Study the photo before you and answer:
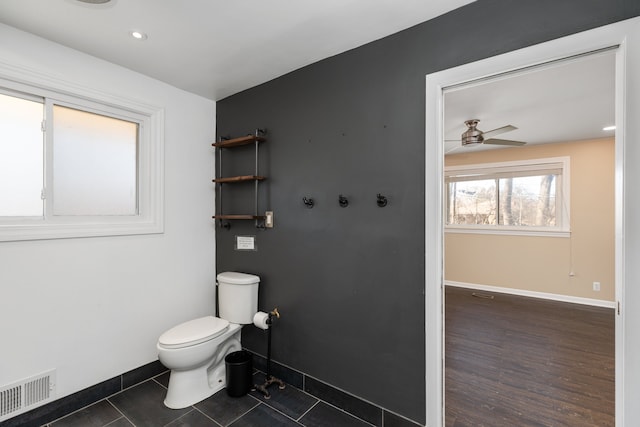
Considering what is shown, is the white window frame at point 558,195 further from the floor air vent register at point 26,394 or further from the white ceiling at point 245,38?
the floor air vent register at point 26,394

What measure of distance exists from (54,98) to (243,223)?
1.50 metres

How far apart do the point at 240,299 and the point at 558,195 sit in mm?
4757

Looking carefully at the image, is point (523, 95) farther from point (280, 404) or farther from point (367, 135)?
point (280, 404)

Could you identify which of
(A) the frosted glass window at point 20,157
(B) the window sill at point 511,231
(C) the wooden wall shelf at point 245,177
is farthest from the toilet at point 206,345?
(B) the window sill at point 511,231

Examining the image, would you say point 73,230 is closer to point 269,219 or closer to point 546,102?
point 269,219

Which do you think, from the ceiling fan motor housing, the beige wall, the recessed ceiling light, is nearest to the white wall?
the recessed ceiling light

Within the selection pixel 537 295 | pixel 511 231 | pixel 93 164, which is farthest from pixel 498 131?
pixel 93 164

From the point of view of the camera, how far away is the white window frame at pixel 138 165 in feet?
5.74

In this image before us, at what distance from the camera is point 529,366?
8.14 feet

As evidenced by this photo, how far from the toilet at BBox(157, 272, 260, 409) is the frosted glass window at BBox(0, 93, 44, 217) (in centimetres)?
120

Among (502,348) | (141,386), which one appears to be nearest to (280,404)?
(141,386)

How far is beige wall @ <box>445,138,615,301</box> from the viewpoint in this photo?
13.0ft

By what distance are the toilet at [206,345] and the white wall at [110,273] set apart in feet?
1.25

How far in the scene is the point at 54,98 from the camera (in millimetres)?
1902
